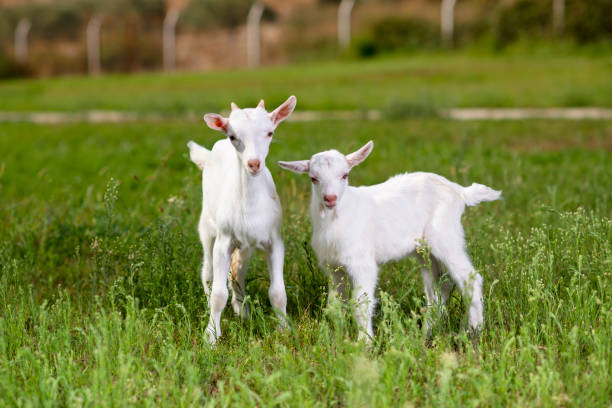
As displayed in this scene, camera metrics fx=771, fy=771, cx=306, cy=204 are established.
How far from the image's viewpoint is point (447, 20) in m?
28.5

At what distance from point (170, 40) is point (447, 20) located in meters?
11.3

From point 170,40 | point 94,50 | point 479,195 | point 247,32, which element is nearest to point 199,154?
point 479,195

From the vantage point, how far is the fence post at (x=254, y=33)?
30.2 meters

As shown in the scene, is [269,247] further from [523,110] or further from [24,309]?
[523,110]

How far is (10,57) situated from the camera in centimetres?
3219

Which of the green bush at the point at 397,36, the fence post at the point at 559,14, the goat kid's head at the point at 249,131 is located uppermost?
the fence post at the point at 559,14

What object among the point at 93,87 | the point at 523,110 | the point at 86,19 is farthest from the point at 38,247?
the point at 86,19

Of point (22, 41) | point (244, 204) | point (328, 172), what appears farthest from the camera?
point (22, 41)

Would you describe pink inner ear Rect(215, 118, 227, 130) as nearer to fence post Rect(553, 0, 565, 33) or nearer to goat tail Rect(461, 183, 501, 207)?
goat tail Rect(461, 183, 501, 207)

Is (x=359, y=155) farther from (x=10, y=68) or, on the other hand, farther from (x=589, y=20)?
(x=10, y=68)

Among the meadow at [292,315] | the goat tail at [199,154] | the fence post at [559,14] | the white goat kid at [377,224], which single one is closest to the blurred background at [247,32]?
the fence post at [559,14]

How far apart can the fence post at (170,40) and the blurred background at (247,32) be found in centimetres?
4

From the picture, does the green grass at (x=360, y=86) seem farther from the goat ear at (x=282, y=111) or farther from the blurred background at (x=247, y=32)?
the goat ear at (x=282, y=111)

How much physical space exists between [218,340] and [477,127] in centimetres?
905
